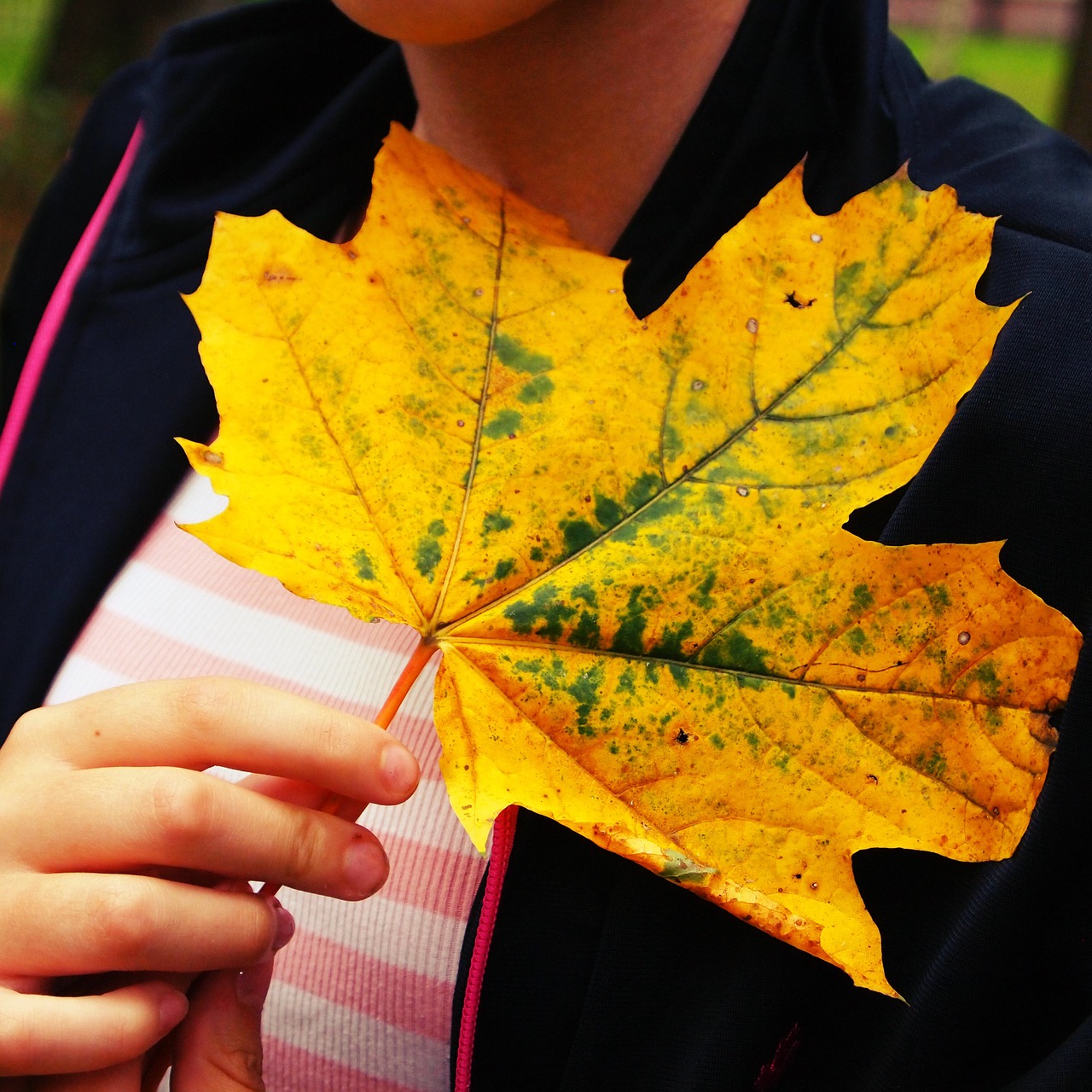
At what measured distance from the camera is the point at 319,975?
2.69ft

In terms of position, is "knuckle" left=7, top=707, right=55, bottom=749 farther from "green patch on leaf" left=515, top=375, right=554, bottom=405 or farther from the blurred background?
the blurred background

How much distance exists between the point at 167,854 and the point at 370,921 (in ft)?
0.86

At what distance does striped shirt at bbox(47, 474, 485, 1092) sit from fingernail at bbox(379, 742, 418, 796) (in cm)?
23

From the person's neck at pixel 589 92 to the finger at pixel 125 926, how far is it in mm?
631

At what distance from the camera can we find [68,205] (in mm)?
1391

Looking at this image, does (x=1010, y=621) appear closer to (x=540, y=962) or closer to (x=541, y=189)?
(x=540, y=962)

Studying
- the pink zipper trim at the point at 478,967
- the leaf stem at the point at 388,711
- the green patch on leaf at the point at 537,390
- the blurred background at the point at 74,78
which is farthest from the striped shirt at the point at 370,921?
the blurred background at the point at 74,78

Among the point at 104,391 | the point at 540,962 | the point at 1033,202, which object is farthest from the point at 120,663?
the point at 1033,202

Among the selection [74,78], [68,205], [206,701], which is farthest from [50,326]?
[74,78]

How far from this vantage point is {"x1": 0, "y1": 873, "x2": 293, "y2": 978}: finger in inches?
22.3

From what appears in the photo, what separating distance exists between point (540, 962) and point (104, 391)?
2.48 ft

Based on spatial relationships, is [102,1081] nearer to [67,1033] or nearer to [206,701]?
[67,1033]

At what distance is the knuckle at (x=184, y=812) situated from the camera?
57 cm

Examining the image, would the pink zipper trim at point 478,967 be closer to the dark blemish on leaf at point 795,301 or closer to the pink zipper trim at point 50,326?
the dark blemish on leaf at point 795,301
